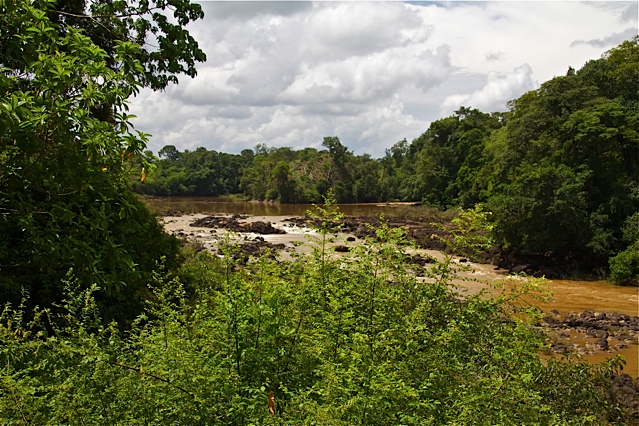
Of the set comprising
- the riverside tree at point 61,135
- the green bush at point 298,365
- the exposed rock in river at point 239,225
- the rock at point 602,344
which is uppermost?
the riverside tree at point 61,135

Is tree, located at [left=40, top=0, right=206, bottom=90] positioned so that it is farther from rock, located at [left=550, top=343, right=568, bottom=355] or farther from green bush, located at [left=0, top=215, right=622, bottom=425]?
rock, located at [left=550, top=343, right=568, bottom=355]

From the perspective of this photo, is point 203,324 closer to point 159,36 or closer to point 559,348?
point 159,36

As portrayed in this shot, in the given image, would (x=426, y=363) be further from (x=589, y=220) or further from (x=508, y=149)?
(x=508, y=149)

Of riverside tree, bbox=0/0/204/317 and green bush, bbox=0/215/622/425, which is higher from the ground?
riverside tree, bbox=0/0/204/317

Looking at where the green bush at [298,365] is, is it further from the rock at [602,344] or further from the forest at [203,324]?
the rock at [602,344]

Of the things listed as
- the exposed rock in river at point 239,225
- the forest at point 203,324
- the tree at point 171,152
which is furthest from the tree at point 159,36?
the tree at point 171,152

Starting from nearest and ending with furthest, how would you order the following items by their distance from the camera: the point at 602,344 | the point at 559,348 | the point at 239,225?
the point at 559,348 < the point at 602,344 < the point at 239,225

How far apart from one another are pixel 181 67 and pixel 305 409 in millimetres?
7033

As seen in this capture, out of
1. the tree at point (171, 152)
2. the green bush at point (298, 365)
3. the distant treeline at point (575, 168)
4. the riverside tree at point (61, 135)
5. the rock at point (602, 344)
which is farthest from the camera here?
the tree at point (171, 152)

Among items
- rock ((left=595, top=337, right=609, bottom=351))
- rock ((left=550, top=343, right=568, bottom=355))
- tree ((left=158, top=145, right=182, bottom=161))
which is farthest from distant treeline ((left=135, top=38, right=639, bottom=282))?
tree ((left=158, top=145, right=182, bottom=161))

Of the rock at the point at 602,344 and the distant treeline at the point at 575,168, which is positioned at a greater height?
the distant treeline at the point at 575,168

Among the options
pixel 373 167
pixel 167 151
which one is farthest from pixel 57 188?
pixel 167 151

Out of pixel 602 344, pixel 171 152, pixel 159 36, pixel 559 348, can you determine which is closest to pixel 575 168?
pixel 602 344

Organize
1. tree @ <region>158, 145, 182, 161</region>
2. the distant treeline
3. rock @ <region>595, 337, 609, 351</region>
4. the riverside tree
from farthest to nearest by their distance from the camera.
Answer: tree @ <region>158, 145, 182, 161</region> → the distant treeline → rock @ <region>595, 337, 609, 351</region> → the riverside tree
